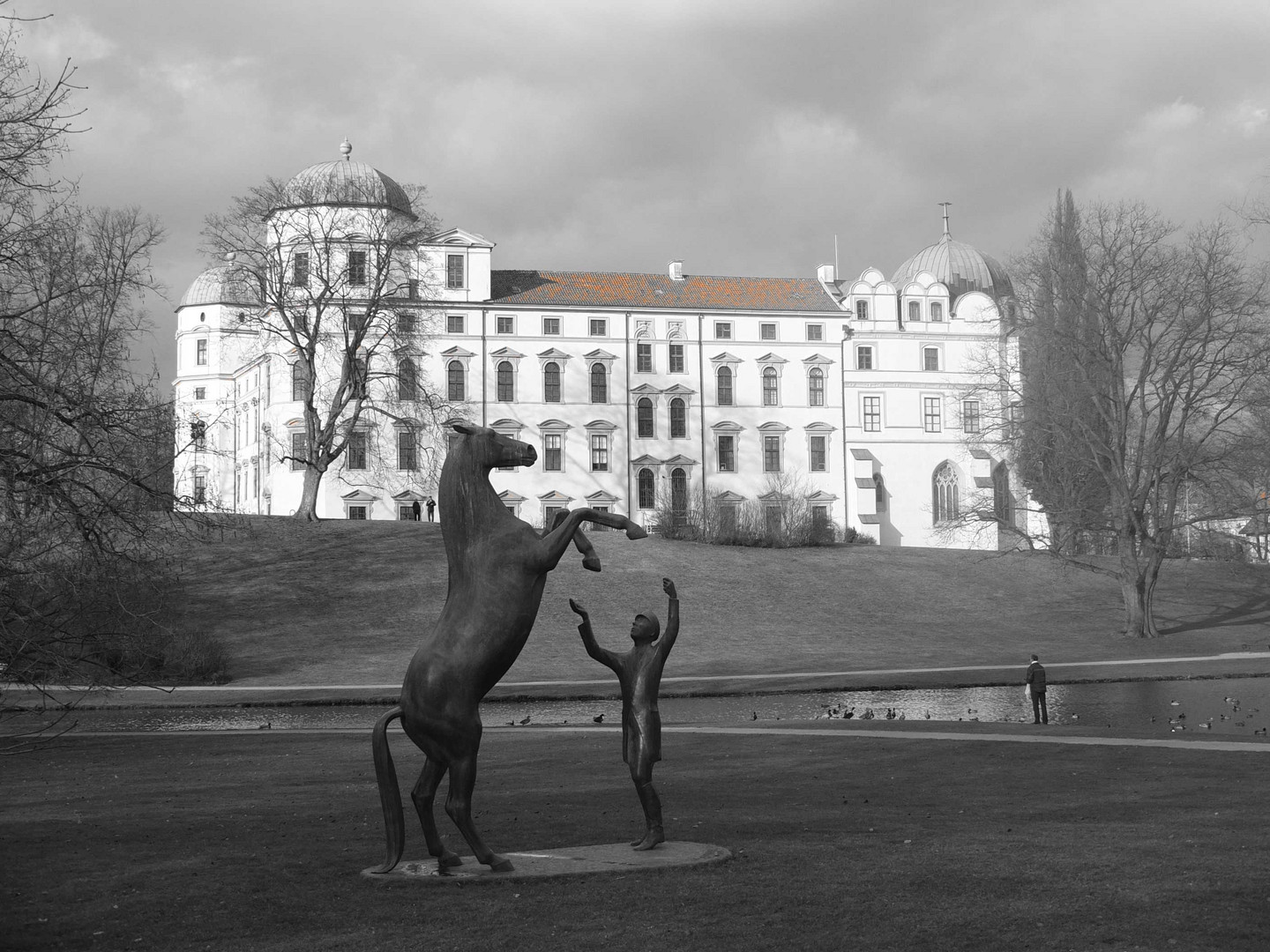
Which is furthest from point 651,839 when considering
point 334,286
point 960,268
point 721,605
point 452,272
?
point 960,268

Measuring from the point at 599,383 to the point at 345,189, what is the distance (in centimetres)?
1972

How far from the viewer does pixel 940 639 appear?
1885 inches

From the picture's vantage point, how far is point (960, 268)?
9138 centimetres

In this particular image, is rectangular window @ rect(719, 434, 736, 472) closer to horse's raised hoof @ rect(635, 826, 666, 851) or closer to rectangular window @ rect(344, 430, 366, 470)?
rectangular window @ rect(344, 430, 366, 470)

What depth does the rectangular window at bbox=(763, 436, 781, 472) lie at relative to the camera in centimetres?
7681

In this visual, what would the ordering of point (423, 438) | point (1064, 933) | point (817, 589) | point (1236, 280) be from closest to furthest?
1. point (1064, 933)
2. point (1236, 280)
3. point (817, 589)
4. point (423, 438)

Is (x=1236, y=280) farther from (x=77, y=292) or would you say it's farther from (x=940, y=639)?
(x=77, y=292)

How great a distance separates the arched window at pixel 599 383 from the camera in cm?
7525

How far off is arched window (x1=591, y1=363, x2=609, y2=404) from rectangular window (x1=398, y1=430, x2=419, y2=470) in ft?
35.9

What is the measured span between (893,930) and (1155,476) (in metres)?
42.0

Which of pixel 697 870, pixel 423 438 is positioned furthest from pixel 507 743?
pixel 423 438

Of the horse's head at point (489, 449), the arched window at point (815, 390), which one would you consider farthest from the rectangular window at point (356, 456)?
the horse's head at point (489, 449)

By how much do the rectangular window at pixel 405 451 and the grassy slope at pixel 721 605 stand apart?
1165 centimetres

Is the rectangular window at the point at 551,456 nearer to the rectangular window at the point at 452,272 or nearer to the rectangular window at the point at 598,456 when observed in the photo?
the rectangular window at the point at 598,456
